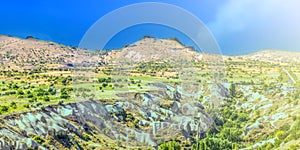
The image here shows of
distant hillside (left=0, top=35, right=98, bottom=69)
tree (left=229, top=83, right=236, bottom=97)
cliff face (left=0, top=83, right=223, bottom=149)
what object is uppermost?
distant hillside (left=0, top=35, right=98, bottom=69)

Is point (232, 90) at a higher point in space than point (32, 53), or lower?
lower

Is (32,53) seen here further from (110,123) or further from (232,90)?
(110,123)

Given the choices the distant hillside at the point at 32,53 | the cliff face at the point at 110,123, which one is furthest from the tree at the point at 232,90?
the distant hillside at the point at 32,53

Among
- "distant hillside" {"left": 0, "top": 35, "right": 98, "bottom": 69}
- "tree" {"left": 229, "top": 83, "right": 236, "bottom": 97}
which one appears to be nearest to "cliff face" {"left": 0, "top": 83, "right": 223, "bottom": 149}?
"tree" {"left": 229, "top": 83, "right": 236, "bottom": 97}

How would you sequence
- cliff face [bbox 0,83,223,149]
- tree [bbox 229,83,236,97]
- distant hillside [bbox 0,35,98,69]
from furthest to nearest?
distant hillside [bbox 0,35,98,69] → tree [bbox 229,83,236,97] → cliff face [bbox 0,83,223,149]

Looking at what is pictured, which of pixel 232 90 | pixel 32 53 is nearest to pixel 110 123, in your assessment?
pixel 232 90

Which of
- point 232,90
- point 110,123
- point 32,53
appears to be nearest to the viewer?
point 110,123

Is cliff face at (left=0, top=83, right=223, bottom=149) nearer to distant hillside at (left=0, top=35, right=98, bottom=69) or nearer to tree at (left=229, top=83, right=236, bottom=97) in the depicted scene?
tree at (left=229, top=83, right=236, bottom=97)

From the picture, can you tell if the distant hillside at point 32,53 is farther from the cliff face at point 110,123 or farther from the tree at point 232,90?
the cliff face at point 110,123
